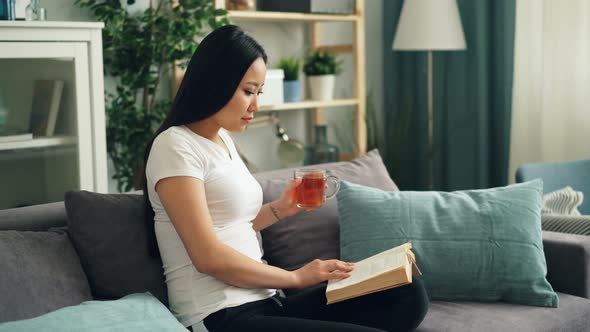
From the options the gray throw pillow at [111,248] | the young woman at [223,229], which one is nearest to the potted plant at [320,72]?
the young woman at [223,229]

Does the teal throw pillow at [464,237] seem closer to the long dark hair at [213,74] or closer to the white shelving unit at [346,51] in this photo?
the long dark hair at [213,74]

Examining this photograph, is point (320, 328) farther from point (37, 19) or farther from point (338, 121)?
point (338, 121)

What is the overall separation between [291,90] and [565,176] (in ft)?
4.24

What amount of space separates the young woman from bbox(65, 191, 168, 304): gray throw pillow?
67 millimetres

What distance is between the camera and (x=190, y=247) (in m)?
1.65

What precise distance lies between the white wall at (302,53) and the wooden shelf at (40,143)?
719mm

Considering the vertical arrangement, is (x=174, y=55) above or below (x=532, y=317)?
above

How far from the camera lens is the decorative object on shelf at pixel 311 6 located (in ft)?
11.5

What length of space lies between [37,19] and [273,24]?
1527mm

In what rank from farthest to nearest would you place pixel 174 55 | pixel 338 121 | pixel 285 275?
1. pixel 338 121
2. pixel 174 55
3. pixel 285 275

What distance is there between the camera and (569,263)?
2135mm

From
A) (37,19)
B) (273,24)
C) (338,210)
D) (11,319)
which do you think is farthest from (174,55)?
(11,319)

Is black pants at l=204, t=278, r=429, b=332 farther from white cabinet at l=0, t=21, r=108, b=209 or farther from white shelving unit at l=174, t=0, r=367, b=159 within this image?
white shelving unit at l=174, t=0, r=367, b=159

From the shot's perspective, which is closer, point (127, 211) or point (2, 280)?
point (2, 280)
